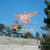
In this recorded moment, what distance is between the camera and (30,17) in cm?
823

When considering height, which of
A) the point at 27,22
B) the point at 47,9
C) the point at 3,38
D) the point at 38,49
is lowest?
the point at 38,49

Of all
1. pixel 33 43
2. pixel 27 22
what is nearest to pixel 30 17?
pixel 27 22

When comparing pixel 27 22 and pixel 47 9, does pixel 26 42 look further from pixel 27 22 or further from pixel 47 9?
pixel 47 9

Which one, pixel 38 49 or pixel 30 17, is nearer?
pixel 38 49

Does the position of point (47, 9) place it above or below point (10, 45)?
above

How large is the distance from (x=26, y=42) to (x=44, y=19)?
415 inches

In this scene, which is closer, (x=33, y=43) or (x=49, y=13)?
(x=33, y=43)

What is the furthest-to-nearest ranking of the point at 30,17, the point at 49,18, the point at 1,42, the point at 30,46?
the point at 49,18 → the point at 30,17 → the point at 30,46 → the point at 1,42

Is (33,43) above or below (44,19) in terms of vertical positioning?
below

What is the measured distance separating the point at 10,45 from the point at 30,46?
1190 millimetres

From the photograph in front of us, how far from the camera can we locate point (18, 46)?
6703 mm

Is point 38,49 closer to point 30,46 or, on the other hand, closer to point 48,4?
point 30,46

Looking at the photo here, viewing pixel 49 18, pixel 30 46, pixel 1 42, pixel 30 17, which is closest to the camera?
pixel 1 42

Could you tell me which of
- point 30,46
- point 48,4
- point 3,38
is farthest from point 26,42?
point 48,4
